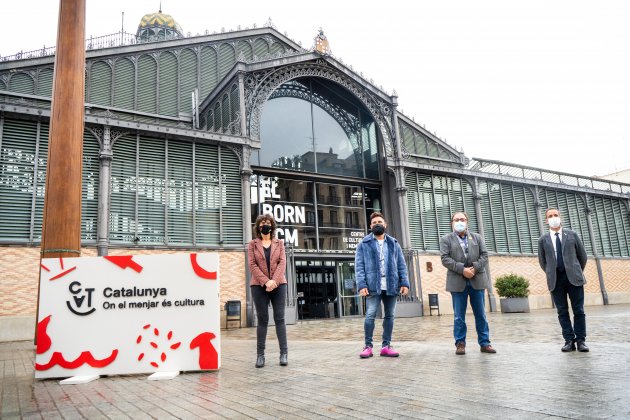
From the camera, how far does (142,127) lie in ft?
49.9

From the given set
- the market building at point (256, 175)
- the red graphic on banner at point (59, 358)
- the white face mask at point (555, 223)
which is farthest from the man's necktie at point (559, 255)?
the market building at point (256, 175)

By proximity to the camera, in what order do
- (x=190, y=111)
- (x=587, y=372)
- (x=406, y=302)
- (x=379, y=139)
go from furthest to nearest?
(x=379, y=139)
(x=190, y=111)
(x=406, y=302)
(x=587, y=372)

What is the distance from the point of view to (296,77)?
62.7 feet

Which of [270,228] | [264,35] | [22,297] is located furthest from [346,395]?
[264,35]

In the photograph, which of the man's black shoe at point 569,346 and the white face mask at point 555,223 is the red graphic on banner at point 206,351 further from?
the white face mask at point 555,223

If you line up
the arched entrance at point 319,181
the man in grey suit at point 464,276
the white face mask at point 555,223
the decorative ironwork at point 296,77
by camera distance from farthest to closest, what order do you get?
the arched entrance at point 319,181, the decorative ironwork at point 296,77, the white face mask at point 555,223, the man in grey suit at point 464,276

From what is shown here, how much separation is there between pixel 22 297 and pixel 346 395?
1204cm

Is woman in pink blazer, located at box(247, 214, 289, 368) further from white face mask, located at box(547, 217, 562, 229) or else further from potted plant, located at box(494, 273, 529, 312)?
potted plant, located at box(494, 273, 529, 312)

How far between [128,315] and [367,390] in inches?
117

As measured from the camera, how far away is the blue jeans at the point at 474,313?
6.01 m

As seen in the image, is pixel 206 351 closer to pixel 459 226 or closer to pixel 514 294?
pixel 459 226

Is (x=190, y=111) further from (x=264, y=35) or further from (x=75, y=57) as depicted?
(x=75, y=57)

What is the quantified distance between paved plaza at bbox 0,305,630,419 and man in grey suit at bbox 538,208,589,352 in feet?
1.22

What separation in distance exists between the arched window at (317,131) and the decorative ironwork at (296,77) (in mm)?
551
